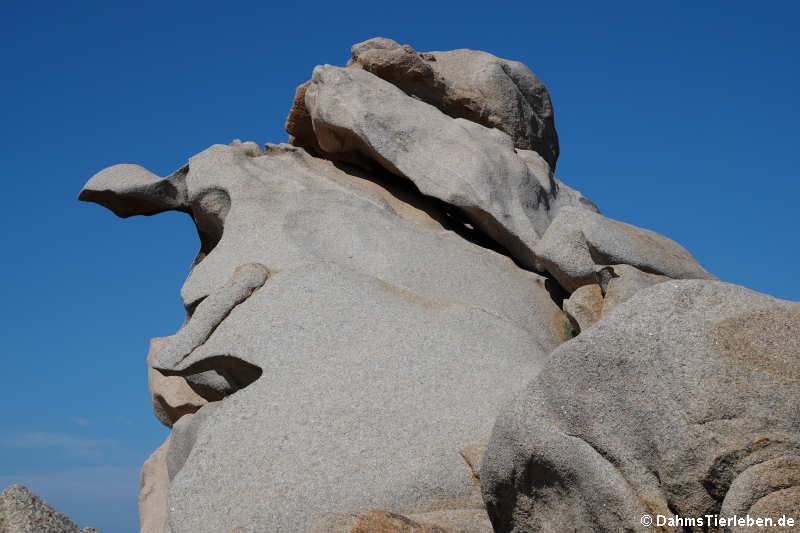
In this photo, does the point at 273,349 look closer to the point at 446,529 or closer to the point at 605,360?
the point at 446,529

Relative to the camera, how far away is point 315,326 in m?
7.44

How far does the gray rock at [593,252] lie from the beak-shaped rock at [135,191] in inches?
145

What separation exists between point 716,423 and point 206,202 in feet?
20.1

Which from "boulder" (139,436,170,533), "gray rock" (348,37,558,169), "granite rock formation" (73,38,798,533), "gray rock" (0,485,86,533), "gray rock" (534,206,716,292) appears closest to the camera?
"gray rock" (0,485,86,533)

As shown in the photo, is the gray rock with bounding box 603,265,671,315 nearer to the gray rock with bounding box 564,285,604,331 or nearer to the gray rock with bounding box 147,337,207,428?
the gray rock with bounding box 564,285,604,331

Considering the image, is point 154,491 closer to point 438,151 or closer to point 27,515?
point 438,151

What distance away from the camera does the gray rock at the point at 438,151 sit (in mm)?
9492

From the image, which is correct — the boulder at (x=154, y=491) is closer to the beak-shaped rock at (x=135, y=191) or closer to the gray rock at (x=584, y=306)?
the beak-shaped rock at (x=135, y=191)

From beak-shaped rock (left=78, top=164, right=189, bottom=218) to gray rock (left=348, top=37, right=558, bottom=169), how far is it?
8.15 feet

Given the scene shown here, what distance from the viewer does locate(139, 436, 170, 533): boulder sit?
942 cm

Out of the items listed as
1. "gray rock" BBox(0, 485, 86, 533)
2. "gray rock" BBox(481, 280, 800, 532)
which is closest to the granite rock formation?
"gray rock" BBox(481, 280, 800, 532)

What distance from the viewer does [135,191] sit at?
1009 centimetres

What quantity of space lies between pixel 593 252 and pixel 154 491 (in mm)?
4814

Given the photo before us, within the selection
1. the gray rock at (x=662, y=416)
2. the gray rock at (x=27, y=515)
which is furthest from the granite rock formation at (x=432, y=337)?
the gray rock at (x=27, y=515)
